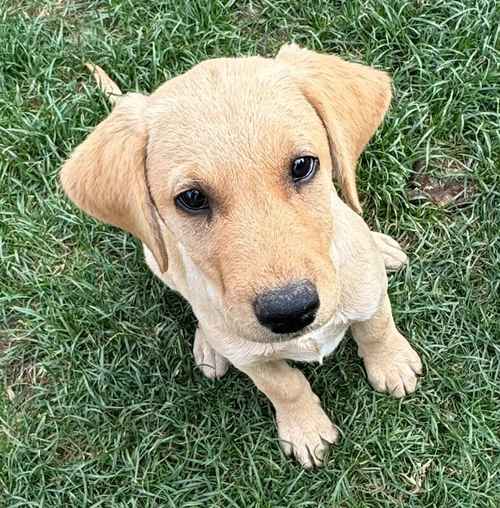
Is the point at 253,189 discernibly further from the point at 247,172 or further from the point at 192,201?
the point at 192,201

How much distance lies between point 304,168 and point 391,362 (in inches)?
76.4

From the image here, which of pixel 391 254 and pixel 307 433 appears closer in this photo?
pixel 307 433

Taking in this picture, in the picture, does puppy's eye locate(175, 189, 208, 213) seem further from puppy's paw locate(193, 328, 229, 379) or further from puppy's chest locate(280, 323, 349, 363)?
puppy's paw locate(193, 328, 229, 379)

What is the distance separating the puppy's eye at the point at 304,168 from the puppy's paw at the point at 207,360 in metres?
1.96

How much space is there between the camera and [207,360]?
555cm

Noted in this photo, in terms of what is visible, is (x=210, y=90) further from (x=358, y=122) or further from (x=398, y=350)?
(x=398, y=350)

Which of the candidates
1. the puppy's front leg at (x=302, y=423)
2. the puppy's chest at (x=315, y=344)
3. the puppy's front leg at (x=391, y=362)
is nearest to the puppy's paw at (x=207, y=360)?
the puppy's front leg at (x=302, y=423)

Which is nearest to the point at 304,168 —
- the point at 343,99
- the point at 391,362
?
the point at 343,99

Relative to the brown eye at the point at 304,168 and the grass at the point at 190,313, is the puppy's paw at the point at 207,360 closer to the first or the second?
Answer: the grass at the point at 190,313

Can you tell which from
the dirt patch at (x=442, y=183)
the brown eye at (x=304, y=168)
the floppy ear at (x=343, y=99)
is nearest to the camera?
the brown eye at (x=304, y=168)

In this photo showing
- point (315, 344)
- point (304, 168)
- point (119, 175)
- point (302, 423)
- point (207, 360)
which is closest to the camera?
point (304, 168)

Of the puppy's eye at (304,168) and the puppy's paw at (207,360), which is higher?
the puppy's eye at (304,168)

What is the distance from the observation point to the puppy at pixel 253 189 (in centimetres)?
363

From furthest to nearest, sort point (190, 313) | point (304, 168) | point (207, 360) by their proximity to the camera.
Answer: point (190, 313) < point (207, 360) < point (304, 168)
